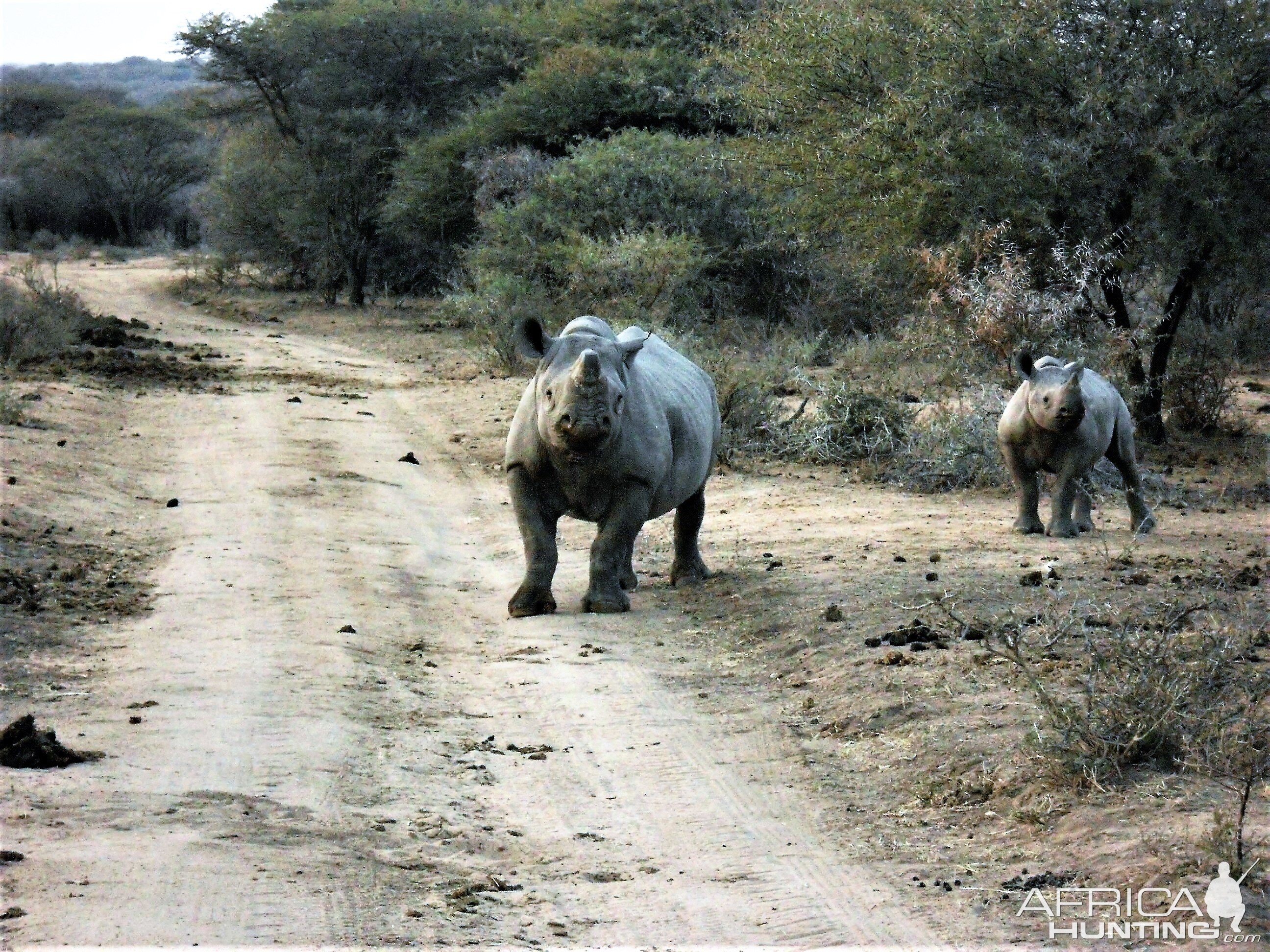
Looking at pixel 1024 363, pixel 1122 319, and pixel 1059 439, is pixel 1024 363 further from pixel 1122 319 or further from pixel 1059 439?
pixel 1122 319

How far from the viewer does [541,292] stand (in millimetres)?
20109

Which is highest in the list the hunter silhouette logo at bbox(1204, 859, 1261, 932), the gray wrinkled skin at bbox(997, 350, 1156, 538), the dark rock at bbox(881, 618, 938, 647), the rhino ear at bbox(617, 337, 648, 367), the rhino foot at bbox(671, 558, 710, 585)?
the rhino ear at bbox(617, 337, 648, 367)

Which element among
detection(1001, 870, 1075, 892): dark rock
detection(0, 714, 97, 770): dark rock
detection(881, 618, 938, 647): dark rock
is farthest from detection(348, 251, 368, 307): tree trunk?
detection(1001, 870, 1075, 892): dark rock

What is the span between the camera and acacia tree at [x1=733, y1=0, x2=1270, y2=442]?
44.9 ft

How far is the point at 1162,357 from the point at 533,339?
8987 millimetres

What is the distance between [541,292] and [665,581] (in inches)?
436

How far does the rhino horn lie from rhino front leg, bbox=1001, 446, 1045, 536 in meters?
3.99

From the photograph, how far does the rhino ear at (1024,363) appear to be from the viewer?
10.8 metres

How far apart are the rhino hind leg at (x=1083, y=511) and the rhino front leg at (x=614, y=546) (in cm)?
391

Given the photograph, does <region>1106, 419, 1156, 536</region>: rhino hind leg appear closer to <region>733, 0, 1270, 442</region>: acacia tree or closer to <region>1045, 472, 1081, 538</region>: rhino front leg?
<region>1045, 472, 1081, 538</region>: rhino front leg

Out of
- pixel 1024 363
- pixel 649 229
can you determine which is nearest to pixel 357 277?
pixel 649 229

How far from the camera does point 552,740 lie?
6.27 meters

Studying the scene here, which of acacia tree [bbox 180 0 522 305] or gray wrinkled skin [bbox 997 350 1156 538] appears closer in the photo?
gray wrinkled skin [bbox 997 350 1156 538]

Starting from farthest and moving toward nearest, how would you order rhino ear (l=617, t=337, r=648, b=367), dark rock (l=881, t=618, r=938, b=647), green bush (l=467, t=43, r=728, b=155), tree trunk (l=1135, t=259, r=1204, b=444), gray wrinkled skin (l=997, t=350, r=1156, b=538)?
green bush (l=467, t=43, r=728, b=155) < tree trunk (l=1135, t=259, r=1204, b=444) < gray wrinkled skin (l=997, t=350, r=1156, b=538) < rhino ear (l=617, t=337, r=648, b=367) < dark rock (l=881, t=618, r=938, b=647)
